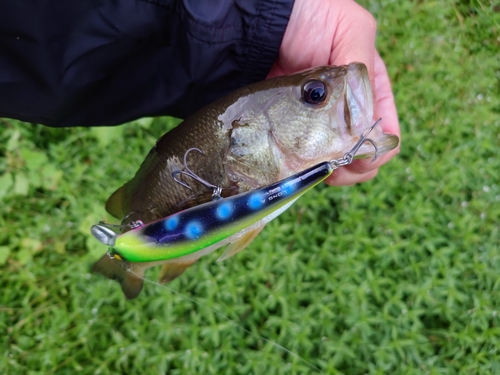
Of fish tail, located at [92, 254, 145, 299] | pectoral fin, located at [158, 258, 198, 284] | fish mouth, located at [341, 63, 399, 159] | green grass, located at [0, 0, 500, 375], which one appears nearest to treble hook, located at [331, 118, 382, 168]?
fish mouth, located at [341, 63, 399, 159]

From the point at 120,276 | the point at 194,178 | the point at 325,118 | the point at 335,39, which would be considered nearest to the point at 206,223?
the point at 194,178

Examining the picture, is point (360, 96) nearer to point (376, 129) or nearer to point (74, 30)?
point (376, 129)

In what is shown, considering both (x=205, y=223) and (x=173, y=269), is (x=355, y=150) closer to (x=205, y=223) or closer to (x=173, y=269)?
(x=205, y=223)

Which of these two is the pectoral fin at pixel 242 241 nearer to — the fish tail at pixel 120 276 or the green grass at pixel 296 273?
the fish tail at pixel 120 276

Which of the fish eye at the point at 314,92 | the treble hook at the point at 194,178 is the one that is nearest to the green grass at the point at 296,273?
the treble hook at the point at 194,178

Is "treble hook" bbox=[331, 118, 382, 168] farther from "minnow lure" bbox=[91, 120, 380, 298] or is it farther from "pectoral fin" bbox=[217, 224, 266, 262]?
"pectoral fin" bbox=[217, 224, 266, 262]

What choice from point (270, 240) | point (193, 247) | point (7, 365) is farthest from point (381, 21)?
point (7, 365)

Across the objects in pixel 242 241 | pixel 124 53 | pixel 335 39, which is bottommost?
pixel 242 241
